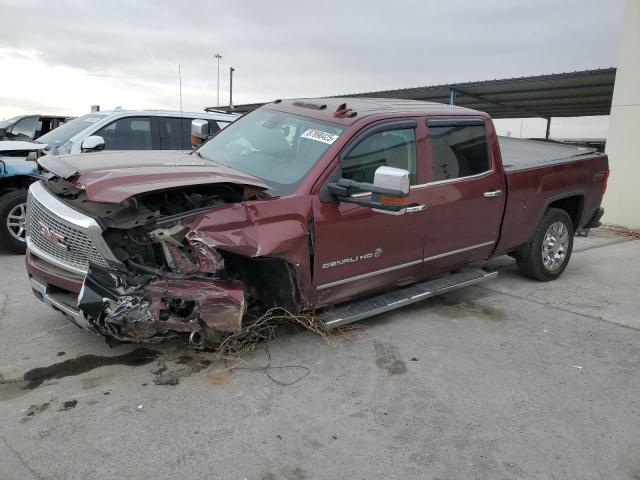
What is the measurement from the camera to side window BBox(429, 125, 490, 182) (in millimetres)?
4456

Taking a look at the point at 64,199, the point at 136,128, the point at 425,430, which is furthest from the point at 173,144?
the point at 425,430

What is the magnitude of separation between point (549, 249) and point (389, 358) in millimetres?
3117

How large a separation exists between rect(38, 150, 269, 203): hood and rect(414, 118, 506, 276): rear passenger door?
1.68 m

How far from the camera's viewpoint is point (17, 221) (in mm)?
6359

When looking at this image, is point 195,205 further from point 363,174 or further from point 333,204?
point 363,174

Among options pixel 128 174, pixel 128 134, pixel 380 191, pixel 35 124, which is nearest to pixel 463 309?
pixel 380 191

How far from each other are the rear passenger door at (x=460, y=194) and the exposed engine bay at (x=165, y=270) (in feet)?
5.62

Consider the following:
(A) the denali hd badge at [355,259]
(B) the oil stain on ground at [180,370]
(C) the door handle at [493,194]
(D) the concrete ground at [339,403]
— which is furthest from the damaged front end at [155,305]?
(C) the door handle at [493,194]

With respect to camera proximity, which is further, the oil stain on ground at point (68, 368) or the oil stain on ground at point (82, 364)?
the oil stain on ground at point (82, 364)

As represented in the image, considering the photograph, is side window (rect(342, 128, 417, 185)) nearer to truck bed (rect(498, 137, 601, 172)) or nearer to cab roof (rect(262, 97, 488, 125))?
cab roof (rect(262, 97, 488, 125))

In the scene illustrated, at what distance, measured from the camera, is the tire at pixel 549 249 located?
5730mm

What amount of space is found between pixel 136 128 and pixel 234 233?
18.8 ft

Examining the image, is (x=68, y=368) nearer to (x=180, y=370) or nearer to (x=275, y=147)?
(x=180, y=370)

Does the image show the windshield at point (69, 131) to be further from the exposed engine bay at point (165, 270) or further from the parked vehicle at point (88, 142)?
the exposed engine bay at point (165, 270)
